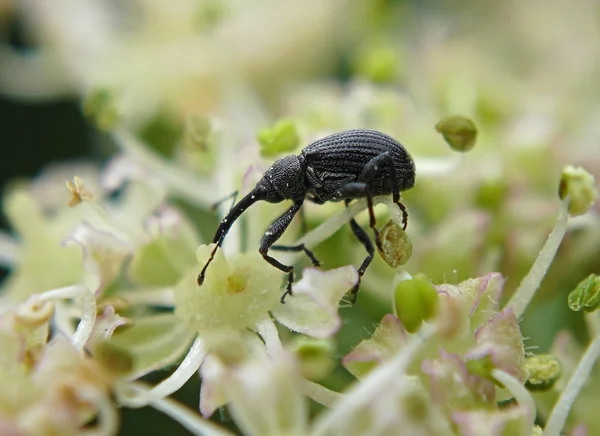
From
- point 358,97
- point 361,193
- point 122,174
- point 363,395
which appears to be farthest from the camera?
point 358,97

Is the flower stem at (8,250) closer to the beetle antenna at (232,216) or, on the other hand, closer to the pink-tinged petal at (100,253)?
the pink-tinged petal at (100,253)

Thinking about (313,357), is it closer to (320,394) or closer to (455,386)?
(320,394)

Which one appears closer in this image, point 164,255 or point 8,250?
point 164,255

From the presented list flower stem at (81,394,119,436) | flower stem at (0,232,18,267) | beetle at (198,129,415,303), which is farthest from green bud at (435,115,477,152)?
flower stem at (0,232,18,267)

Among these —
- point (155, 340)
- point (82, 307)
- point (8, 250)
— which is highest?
point (82, 307)

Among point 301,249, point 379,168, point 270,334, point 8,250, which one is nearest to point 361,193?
point 379,168

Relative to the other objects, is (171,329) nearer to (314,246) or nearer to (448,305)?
(314,246)
